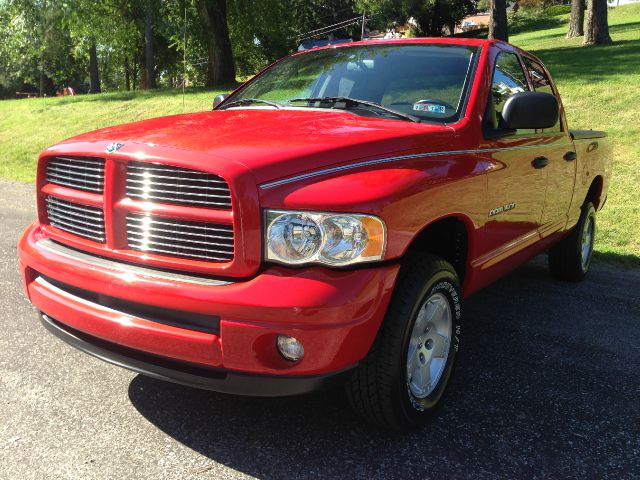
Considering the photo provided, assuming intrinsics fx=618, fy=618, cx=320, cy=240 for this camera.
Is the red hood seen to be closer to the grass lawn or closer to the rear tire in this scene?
the rear tire

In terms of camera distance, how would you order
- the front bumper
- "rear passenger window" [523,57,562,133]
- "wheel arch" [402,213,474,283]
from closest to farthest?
the front bumper < "wheel arch" [402,213,474,283] < "rear passenger window" [523,57,562,133]

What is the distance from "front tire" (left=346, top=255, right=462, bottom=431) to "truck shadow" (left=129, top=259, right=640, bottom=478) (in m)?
0.15

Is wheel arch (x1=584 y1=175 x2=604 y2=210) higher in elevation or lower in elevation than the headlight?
lower

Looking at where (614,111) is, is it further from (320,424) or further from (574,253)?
(320,424)

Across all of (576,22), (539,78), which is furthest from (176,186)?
(576,22)

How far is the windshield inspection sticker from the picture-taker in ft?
11.0

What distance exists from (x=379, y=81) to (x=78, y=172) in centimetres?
182

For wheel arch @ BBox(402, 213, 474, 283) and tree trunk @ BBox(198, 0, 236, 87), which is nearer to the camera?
wheel arch @ BBox(402, 213, 474, 283)

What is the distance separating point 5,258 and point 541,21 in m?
46.1

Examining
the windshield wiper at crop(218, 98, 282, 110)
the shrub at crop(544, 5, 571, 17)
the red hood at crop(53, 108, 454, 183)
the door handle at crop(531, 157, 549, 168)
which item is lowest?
the door handle at crop(531, 157, 549, 168)

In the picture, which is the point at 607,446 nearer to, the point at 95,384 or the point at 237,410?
the point at 237,410

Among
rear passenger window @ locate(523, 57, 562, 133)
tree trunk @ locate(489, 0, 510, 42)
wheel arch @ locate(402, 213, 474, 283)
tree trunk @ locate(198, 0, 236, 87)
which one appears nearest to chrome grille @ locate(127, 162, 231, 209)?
wheel arch @ locate(402, 213, 474, 283)

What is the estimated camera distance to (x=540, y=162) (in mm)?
3885

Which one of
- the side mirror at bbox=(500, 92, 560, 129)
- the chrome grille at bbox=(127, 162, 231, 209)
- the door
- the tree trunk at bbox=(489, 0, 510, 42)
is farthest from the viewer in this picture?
the tree trunk at bbox=(489, 0, 510, 42)
